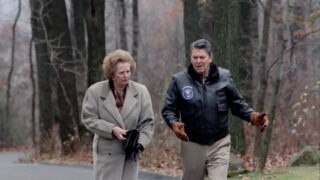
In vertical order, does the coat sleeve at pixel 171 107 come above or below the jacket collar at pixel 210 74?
below

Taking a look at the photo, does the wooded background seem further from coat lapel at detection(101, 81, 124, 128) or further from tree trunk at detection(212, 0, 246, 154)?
coat lapel at detection(101, 81, 124, 128)

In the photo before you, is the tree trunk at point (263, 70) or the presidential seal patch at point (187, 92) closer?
the presidential seal patch at point (187, 92)

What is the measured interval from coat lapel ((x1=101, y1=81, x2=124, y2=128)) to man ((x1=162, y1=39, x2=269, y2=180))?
49 centimetres

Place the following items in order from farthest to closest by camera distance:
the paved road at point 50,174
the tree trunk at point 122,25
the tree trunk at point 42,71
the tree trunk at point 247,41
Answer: the tree trunk at point 122,25, the tree trunk at point 42,71, the tree trunk at point 247,41, the paved road at point 50,174

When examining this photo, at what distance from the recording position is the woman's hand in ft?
19.5

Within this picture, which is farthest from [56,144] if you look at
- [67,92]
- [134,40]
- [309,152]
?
[134,40]

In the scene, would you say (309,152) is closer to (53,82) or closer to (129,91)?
(129,91)

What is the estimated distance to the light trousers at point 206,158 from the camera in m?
6.17

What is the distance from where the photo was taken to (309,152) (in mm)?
13008

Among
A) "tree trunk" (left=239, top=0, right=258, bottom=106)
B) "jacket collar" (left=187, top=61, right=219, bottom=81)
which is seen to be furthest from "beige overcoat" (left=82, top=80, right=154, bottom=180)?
"tree trunk" (left=239, top=0, right=258, bottom=106)

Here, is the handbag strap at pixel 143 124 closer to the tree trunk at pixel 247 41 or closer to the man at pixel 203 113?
the man at pixel 203 113

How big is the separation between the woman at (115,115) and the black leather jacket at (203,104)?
329mm

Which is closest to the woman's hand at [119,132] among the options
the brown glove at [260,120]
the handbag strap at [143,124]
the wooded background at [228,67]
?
the handbag strap at [143,124]

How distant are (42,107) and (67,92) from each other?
10.8 feet
